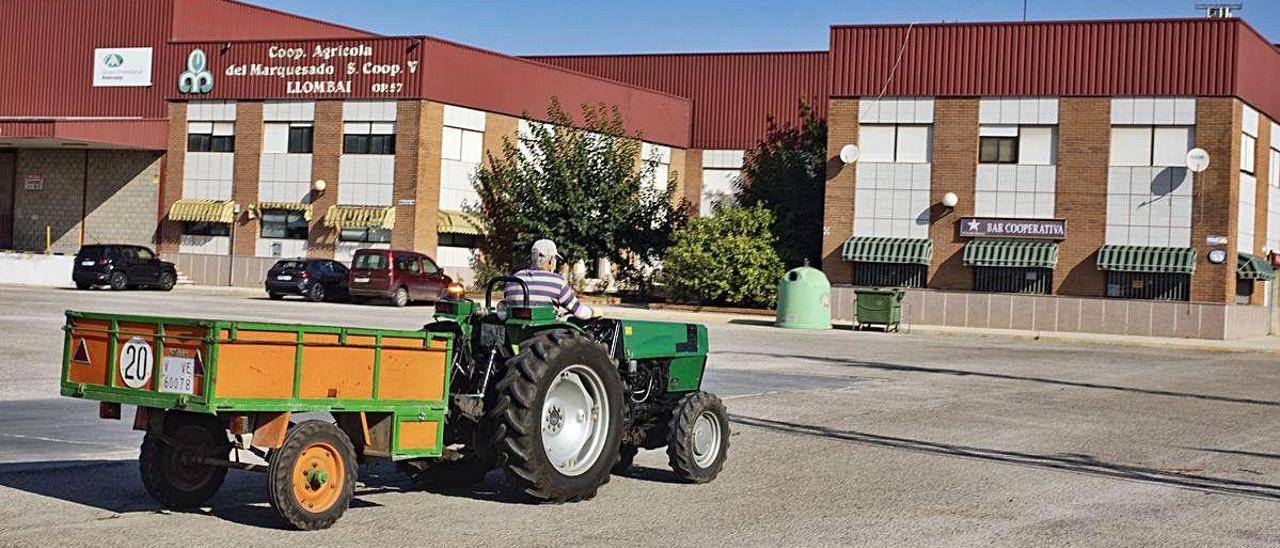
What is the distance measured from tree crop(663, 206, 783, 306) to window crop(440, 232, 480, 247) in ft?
27.7

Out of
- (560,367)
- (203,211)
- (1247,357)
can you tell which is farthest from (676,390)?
(203,211)

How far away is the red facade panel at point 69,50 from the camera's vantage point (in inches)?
2250

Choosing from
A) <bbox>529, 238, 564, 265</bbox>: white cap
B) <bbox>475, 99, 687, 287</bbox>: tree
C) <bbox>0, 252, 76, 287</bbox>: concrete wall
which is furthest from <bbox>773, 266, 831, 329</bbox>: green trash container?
<bbox>529, 238, 564, 265</bbox>: white cap

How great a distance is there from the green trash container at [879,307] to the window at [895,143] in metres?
7.11

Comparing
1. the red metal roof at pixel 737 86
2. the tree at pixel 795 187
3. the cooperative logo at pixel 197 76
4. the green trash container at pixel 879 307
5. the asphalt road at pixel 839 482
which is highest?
the red metal roof at pixel 737 86

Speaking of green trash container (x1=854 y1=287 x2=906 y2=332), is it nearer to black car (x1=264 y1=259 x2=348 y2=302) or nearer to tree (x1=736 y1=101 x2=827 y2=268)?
tree (x1=736 y1=101 x2=827 y2=268)

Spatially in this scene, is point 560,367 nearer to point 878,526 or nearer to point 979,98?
point 878,526

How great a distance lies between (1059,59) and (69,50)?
127 feet

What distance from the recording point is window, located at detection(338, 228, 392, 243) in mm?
51438

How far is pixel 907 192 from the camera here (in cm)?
4484

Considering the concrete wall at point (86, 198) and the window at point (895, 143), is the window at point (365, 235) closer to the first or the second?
the concrete wall at point (86, 198)

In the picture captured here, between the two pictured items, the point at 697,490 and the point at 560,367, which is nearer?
the point at 560,367

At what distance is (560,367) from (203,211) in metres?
46.9

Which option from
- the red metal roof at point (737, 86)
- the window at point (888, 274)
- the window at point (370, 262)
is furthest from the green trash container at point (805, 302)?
the red metal roof at point (737, 86)
